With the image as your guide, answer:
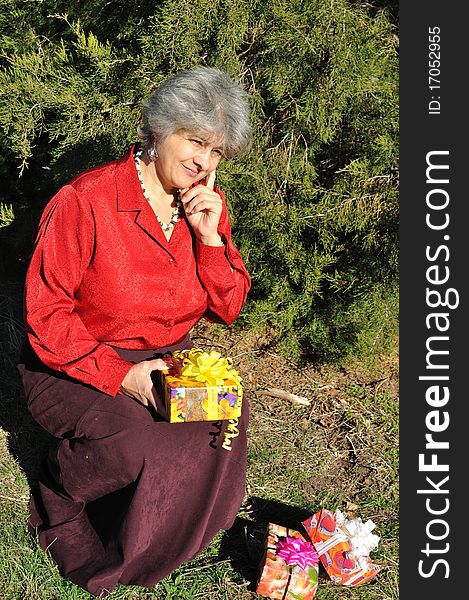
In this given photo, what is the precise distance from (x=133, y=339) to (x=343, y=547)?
1.12 m

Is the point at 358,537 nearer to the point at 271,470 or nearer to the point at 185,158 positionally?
the point at 271,470

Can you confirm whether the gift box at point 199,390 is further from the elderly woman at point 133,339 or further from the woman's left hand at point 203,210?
the woman's left hand at point 203,210

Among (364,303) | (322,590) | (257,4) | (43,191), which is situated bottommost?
(322,590)

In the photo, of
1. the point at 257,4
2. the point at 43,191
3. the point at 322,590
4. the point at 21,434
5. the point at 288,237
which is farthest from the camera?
the point at 43,191

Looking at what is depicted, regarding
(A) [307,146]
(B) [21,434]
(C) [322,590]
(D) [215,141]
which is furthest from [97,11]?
(C) [322,590]

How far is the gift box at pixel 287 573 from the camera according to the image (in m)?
2.77

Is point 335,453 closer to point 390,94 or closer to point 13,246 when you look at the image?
point 390,94

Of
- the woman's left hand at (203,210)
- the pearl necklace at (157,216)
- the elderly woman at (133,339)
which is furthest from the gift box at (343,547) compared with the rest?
the pearl necklace at (157,216)

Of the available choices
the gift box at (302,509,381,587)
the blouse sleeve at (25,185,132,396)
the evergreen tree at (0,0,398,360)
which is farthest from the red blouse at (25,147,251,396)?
the evergreen tree at (0,0,398,360)

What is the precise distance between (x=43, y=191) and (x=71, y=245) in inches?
85.9

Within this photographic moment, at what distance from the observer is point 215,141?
9.12ft

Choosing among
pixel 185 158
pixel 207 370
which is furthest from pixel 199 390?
pixel 185 158

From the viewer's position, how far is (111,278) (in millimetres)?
2805

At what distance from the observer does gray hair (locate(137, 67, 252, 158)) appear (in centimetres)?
272
